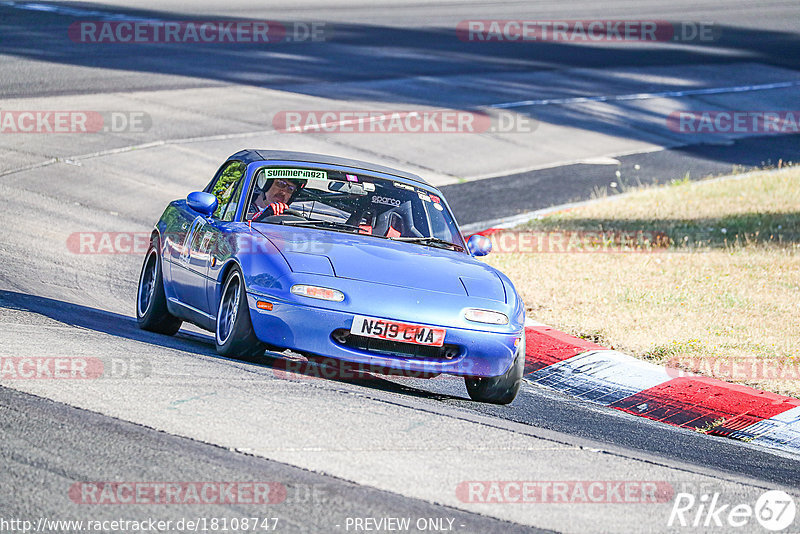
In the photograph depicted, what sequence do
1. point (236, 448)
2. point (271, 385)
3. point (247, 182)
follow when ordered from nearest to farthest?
point (236, 448) → point (271, 385) → point (247, 182)

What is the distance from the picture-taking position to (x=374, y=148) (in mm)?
19672

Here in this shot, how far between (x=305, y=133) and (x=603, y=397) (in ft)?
40.3

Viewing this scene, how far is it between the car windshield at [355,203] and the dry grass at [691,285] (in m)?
2.14

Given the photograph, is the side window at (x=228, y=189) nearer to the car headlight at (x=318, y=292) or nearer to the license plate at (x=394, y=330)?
the car headlight at (x=318, y=292)

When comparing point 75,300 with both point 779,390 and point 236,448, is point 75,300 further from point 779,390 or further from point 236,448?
point 779,390

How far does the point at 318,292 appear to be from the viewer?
7.22 m

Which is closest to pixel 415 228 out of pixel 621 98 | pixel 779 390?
pixel 779 390

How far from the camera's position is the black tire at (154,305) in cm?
925

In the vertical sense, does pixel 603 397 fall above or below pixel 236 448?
below

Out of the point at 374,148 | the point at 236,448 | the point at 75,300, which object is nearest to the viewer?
the point at 236,448
